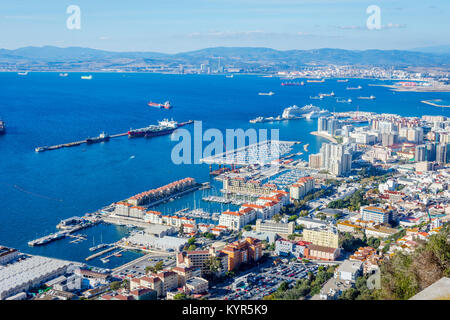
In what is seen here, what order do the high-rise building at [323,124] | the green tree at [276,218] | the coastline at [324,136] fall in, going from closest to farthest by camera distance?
the green tree at [276,218] → the coastline at [324,136] → the high-rise building at [323,124]

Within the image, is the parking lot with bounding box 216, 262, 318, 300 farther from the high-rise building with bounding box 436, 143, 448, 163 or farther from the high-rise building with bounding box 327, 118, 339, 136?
the high-rise building with bounding box 327, 118, 339, 136

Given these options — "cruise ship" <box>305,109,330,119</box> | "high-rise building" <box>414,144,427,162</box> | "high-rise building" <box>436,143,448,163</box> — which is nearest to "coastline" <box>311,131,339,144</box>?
"high-rise building" <box>414,144,427,162</box>

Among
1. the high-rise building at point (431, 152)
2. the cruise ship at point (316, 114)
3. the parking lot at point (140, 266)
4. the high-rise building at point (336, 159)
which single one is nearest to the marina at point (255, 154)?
the high-rise building at point (336, 159)

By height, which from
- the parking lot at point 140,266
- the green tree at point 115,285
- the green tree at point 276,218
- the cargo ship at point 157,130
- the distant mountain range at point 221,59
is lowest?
the parking lot at point 140,266

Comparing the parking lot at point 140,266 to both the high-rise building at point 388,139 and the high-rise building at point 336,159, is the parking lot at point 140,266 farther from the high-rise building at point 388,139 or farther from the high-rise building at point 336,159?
the high-rise building at point 388,139

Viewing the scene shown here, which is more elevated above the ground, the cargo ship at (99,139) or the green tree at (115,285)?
the cargo ship at (99,139)

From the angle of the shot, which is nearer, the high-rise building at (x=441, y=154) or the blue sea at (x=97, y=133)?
the blue sea at (x=97, y=133)
